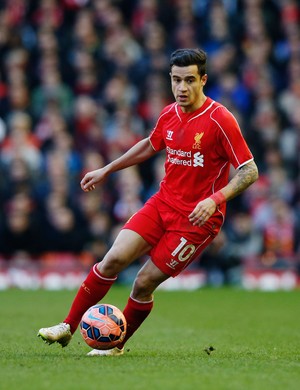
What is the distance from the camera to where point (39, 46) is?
20906 mm

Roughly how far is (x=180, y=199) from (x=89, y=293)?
3.46 feet

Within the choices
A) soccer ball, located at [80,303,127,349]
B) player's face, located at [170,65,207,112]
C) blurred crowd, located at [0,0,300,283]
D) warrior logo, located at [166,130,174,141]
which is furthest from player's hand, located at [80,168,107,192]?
blurred crowd, located at [0,0,300,283]

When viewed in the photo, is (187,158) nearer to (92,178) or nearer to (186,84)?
(186,84)

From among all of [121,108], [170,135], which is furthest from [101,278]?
[121,108]

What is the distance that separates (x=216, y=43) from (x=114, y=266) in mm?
12780

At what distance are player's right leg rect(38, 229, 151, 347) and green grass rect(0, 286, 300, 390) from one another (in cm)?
18

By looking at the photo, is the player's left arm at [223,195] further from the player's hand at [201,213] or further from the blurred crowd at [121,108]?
the blurred crowd at [121,108]

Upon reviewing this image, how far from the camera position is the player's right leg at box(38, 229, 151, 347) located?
894 cm

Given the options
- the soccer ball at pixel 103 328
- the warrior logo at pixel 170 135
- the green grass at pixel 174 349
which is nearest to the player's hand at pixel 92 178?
the warrior logo at pixel 170 135

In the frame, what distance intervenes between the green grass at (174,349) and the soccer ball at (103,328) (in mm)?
174

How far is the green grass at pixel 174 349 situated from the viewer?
24.4 feet

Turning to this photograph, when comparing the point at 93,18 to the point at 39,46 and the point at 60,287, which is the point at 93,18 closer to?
the point at 39,46

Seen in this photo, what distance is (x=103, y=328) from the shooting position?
29.3ft

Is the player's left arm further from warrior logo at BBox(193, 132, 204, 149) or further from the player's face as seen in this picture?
the player's face
